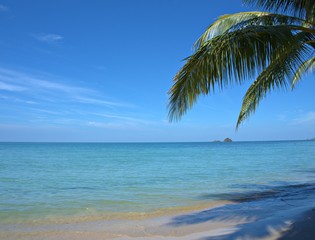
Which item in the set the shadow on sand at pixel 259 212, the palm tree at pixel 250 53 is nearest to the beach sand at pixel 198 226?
the shadow on sand at pixel 259 212

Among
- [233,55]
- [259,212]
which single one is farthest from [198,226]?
[233,55]

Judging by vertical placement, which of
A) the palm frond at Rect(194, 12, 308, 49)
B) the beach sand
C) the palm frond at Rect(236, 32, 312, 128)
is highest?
the palm frond at Rect(194, 12, 308, 49)

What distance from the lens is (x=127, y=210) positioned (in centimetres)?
808

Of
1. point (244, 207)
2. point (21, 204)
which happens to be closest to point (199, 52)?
point (244, 207)

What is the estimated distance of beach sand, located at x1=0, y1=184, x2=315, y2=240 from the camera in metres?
5.05

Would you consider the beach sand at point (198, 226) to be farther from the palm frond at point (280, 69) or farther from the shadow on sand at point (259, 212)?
the palm frond at point (280, 69)

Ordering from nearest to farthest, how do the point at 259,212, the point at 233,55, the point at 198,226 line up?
the point at 233,55 → the point at 198,226 → the point at 259,212

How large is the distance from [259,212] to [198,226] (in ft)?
6.25

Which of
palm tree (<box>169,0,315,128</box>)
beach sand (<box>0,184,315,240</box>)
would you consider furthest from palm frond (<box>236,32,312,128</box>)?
beach sand (<box>0,184,315,240</box>)

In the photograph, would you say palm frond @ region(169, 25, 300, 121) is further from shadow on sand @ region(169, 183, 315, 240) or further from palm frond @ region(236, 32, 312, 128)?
shadow on sand @ region(169, 183, 315, 240)

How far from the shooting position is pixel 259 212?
718 cm

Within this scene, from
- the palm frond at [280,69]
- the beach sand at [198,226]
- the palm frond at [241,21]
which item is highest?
the palm frond at [241,21]

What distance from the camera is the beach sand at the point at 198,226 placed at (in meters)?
5.05

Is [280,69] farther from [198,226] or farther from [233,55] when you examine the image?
[198,226]
